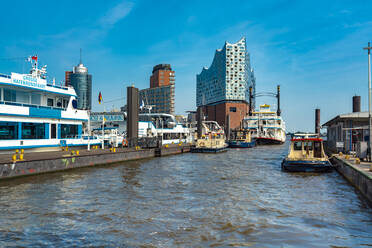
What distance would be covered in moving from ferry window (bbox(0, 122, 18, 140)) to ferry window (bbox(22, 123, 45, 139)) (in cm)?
87

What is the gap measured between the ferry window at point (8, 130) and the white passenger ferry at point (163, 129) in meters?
25.2

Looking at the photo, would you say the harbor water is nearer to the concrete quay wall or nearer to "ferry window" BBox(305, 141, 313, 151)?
the concrete quay wall

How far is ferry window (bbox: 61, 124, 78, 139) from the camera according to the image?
112ft

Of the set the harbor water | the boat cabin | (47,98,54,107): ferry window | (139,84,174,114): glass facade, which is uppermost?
(139,84,174,114): glass facade

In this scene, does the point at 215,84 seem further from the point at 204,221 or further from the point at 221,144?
the point at 204,221

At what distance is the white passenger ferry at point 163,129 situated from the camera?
5375 cm

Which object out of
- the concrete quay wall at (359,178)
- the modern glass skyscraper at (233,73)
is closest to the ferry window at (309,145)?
the concrete quay wall at (359,178)

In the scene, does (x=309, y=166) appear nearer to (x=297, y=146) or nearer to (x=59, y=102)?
(x=297, y=146)

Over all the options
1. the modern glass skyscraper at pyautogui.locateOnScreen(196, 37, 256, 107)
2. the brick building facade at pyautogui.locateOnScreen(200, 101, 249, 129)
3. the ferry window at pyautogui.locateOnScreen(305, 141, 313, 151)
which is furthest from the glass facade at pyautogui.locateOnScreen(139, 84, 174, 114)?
the ferry window at pyautogui.locateOnScreen(305, 141, 313, 151)

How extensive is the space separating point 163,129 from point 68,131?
25.9 m

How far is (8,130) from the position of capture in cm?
2781

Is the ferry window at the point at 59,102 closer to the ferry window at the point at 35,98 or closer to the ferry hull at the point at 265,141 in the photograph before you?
the ferry window at the point at 35,98

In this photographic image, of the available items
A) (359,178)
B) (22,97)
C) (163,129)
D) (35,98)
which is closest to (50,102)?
(35,98)

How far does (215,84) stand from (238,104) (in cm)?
2399
